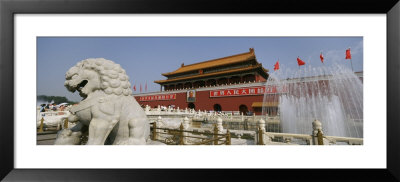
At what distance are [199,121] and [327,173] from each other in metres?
8.43

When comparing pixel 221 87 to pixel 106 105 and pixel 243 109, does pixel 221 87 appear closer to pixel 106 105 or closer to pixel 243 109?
pixel 243 109

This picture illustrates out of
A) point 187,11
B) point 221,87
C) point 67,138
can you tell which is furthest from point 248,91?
point 67,138

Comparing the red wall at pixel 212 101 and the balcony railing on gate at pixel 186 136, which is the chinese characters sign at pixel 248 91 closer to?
the red wall at pixel 212 101

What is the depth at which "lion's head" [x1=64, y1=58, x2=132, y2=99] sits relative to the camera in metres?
1.97

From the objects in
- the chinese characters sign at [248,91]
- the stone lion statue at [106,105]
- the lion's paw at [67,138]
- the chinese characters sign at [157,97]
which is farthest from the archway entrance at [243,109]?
the lion's paw at [67,138]

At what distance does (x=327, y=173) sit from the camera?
6.26 ft

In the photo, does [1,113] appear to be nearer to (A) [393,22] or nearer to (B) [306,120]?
(A) [393,22]

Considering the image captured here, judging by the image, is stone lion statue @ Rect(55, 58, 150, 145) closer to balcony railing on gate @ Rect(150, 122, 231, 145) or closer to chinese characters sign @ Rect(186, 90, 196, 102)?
balcony railing on gate @ Rect(150, 122, 231, 145)

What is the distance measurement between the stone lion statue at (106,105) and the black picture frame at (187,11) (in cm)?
36

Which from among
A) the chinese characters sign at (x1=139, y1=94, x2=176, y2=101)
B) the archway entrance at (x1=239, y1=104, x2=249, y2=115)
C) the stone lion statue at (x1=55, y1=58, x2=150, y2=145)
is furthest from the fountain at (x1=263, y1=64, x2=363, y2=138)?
the chinese characters sign at (x1=139, y1=94, x2=176, y2=101)

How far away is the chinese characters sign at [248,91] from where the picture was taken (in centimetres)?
893

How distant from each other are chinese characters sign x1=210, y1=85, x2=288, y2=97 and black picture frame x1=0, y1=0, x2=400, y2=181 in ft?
21.9

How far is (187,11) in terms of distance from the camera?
1.93m

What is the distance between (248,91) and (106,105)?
1053cm
